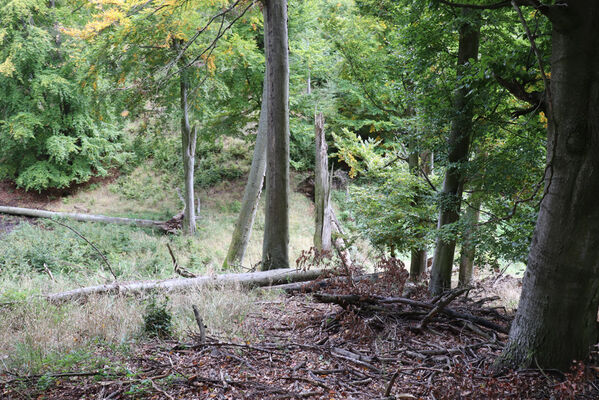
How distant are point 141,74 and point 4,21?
9.67m

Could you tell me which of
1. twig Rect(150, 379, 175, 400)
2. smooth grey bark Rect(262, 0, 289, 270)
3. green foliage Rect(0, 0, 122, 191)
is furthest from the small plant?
green foliage Rect(0, 0, 122, 191)

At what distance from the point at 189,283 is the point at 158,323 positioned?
7.88 ft

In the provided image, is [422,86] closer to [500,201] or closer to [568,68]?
[500,201]

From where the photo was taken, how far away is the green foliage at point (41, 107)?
56.2 ft

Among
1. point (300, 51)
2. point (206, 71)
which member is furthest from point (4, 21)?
point (300, 51)

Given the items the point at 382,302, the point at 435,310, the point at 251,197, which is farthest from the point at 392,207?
the point at 251,197

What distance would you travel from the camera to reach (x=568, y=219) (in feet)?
9.52

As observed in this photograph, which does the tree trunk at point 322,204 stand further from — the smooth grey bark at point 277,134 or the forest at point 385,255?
the smooth grey bark at point 277,134

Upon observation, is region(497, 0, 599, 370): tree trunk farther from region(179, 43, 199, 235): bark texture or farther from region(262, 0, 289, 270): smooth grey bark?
region(179, 43, 199, 235): bark texture

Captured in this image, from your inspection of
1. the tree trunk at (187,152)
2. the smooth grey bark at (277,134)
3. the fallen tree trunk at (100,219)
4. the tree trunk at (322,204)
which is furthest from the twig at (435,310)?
the fallen tree trunk at (100,219)

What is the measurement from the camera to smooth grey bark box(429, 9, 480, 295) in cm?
571

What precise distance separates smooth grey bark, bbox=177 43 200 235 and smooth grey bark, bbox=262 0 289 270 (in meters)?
6.94

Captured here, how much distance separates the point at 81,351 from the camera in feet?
11.6

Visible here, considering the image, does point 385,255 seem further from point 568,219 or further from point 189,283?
point 568,219
